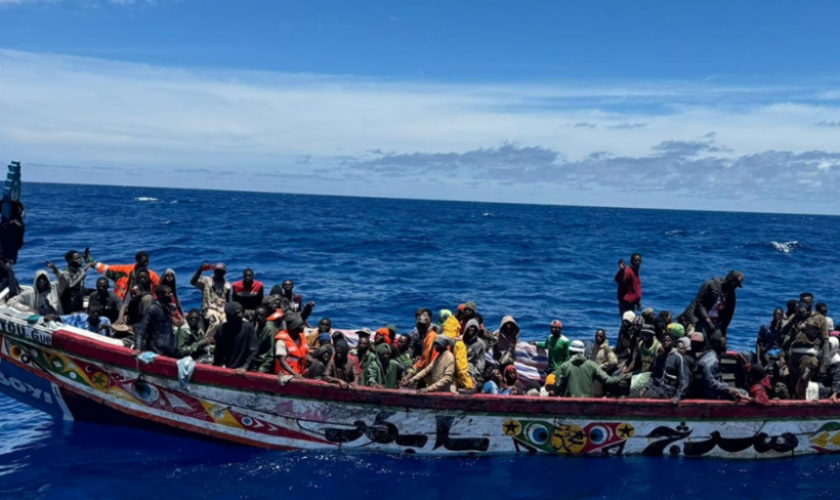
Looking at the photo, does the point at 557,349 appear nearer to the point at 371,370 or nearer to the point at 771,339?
the point at 371,370

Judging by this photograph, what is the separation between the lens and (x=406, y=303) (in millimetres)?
25438

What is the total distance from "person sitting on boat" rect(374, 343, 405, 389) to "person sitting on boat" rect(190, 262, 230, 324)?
3.09m

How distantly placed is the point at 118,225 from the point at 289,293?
47450 millimetres

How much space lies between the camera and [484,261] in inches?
1676

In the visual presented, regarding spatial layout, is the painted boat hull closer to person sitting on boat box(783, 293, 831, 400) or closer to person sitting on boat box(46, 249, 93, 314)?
person sitting on boat box(783, 293, 831, 400)

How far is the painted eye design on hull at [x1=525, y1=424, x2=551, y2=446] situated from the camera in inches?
384

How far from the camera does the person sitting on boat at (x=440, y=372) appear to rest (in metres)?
9.61

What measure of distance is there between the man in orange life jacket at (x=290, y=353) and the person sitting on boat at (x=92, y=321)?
285cm

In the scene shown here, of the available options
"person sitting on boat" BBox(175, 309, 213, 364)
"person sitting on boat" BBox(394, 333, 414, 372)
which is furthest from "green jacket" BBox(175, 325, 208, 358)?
"person sitting on boat" BBox(394, 333, 414, 372)

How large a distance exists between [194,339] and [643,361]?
702cm

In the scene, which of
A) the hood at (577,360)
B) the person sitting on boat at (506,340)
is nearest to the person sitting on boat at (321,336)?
the person sitting on boat at (506,340)

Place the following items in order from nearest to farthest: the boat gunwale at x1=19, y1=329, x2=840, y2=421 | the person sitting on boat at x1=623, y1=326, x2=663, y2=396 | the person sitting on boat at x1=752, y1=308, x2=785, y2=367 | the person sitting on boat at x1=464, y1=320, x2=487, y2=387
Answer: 1. the boat gunwale at x1=19, y1=329, x2=840, y2=421
2. the person sitting on boat at x1=623, y1=326, x2=663, y2=396
3. the person sitting on boat at x1=464, y1=320, x2=487, y2=387
4. the person sitting on boat at x1=752, y1=308, x2=785, y2=367

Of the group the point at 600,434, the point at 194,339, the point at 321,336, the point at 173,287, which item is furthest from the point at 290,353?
the point at 600,434

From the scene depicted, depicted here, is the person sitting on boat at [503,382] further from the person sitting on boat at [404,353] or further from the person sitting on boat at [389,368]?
the person sitting on boat at [389,368]
